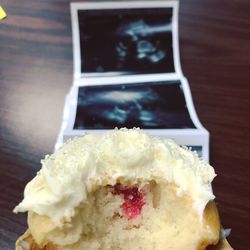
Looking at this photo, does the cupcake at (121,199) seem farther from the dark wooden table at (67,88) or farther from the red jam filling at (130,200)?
the dark wooden table at (67,88)

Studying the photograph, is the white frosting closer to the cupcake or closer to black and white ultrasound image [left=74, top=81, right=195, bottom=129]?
the cupcake

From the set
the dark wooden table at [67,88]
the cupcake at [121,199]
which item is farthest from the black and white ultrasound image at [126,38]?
the cupcake at [121,199]

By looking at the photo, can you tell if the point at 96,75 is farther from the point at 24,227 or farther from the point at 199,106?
the point at 24,227

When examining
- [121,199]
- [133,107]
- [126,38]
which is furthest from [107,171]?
[126,38]

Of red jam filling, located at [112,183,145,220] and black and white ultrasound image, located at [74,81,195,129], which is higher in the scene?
red jam filling, located at [112,183,145,220]

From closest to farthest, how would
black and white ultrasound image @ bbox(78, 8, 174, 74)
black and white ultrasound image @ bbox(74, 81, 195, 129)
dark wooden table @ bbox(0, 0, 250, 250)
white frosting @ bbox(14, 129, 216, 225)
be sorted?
white frosting @ bbox(14, 129, 216, 225)
dark wooden table @ bbox(0, 0, 250, 250)
black and white ultrasound image @ bbox(74, 81, 195, 129)
black and white ultrasound image @ bbox(78, 8, 174, 74)

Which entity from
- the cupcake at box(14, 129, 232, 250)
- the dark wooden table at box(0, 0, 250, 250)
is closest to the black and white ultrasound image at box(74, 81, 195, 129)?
the dark wooden table at box(0, 0, 250, 250)

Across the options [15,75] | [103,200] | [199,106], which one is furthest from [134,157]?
[15,75]
